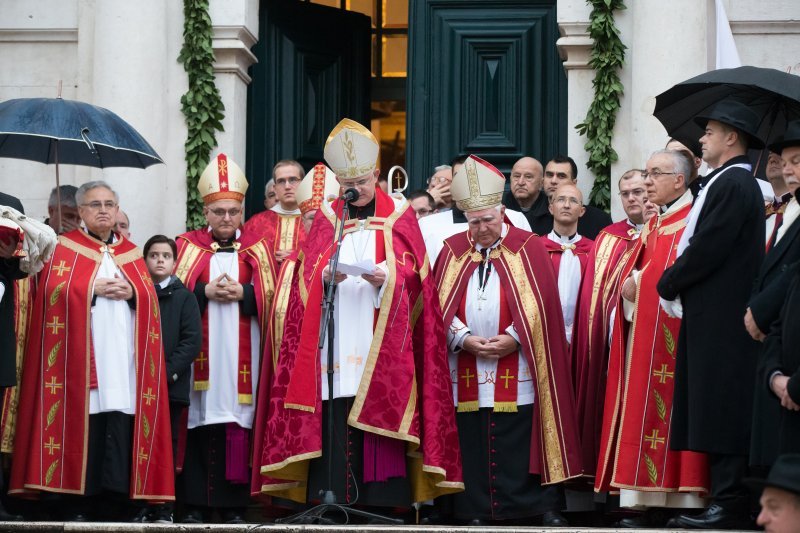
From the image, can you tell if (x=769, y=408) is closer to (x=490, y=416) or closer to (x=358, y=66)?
(x=490, y=416)

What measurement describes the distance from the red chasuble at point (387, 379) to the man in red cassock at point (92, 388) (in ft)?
2.56

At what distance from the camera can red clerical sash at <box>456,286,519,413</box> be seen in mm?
9266

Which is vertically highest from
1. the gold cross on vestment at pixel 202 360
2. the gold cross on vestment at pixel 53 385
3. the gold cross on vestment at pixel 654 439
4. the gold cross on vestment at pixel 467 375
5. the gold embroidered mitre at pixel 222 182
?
the gold embroidered mitre at pixel 222 182

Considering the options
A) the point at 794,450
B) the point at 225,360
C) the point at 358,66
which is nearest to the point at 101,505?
the point at 225,360

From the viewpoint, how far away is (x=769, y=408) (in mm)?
7328

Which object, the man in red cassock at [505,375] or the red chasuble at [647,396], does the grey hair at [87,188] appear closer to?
the man in red cassock at [505,375]

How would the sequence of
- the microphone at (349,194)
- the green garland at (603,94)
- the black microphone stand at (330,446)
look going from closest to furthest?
the black microphone stand at (330,446) < the microphone at (349,194) < the green garland at (603,94)

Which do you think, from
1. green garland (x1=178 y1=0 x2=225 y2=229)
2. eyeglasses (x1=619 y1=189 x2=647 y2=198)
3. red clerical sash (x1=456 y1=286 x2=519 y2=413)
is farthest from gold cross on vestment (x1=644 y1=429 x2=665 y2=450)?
green garland (x1=178 y1=0 x2=225 y2=229)

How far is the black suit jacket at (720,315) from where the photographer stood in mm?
7863

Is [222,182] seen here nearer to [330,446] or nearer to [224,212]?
[224,212]

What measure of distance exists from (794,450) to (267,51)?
715 cm

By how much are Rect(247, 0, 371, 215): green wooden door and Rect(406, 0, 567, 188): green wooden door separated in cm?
103

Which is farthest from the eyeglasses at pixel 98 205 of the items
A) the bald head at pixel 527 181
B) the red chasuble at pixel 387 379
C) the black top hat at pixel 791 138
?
the black top hat at pixel 791 138

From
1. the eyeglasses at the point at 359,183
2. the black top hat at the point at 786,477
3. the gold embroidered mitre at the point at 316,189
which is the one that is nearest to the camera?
the black top hat at the point at 786,477
